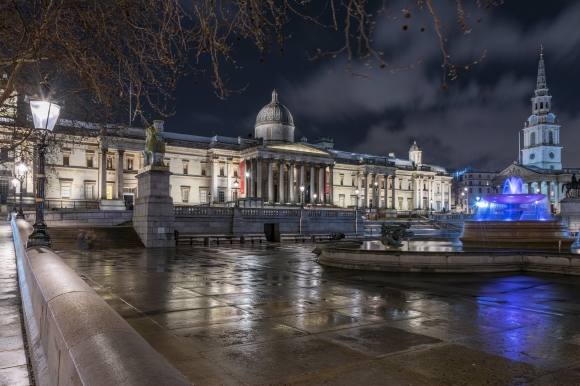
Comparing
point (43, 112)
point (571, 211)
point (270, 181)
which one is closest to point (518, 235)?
point (43, 112)

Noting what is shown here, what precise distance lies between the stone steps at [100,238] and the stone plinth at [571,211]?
130 feet

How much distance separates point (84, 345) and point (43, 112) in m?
9.27

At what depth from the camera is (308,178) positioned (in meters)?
86.4

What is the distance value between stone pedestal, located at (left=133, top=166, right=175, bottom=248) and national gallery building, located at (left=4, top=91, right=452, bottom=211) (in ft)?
101

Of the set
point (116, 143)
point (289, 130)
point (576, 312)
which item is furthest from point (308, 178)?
point (576, 312)

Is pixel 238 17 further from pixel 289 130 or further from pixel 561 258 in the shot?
pixel 289 130

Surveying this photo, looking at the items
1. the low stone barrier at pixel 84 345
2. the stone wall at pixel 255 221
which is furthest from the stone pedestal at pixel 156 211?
the low stone barrier at pixel 84 345

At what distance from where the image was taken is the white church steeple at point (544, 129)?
134 metres

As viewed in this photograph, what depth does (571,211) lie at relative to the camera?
149 feet

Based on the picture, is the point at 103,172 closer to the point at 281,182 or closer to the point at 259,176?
the point at 259,176

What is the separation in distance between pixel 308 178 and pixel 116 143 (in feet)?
114

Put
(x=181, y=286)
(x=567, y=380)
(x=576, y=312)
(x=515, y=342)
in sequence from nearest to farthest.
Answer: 1. (x=567, y=380)
2. (x=515, y=342)
3. (x=576, y=312)
4. (x=181, y=286)

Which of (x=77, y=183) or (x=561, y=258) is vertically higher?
(x=77, y=183)

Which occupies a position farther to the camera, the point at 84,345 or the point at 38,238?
the point at 38,238
